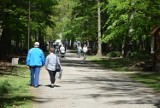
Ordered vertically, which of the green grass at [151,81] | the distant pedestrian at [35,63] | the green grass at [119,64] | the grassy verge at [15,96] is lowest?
the green grass at [151,81]

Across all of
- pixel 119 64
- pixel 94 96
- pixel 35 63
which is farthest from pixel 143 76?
pixel 119 64

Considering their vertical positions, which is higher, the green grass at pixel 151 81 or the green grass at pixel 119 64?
the green grass at pixel 119 64

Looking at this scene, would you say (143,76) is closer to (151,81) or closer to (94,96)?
(151,81)

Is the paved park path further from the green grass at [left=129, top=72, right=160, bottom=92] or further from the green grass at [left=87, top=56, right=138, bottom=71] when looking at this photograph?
the green grass at [left=87, top=56, right=138, bottom=71]

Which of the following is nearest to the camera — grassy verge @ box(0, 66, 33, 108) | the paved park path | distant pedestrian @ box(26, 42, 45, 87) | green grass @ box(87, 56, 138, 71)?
grassy verge @ box(0, 66, 33, 108)

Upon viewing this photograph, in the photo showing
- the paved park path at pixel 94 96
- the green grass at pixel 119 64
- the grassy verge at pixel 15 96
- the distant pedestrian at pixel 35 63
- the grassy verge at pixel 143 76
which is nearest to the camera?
the grassy verge at pixel 15 96

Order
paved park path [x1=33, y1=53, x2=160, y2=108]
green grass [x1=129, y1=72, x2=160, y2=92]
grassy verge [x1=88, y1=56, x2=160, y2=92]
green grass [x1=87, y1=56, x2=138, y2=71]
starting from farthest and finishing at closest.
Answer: green grass [x1=87, y1=56, x2=138, y2=71], grassy verge [x1=88, y1=56, x2=160, y2=92], green grass [x1=129, y1=72, x2=160, y2=92], paved park path [x1=33, y1=53, x2=160, y2=108]

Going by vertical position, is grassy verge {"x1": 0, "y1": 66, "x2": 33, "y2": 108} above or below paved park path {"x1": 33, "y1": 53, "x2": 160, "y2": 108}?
above

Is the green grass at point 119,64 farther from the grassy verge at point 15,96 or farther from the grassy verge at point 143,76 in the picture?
the grassy verge at point 15,96

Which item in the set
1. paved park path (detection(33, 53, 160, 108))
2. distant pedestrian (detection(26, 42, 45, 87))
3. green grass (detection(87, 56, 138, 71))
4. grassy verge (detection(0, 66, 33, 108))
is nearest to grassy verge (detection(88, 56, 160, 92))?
green grass (detection(87, 56, 138, 71))

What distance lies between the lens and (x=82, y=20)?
63906mm

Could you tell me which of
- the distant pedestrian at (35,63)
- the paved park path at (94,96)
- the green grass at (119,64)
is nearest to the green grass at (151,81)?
the paved park path at (94,96)

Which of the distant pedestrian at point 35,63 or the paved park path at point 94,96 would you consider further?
the distant pedestrian at point 35,63

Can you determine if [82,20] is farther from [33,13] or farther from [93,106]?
[93,106]
